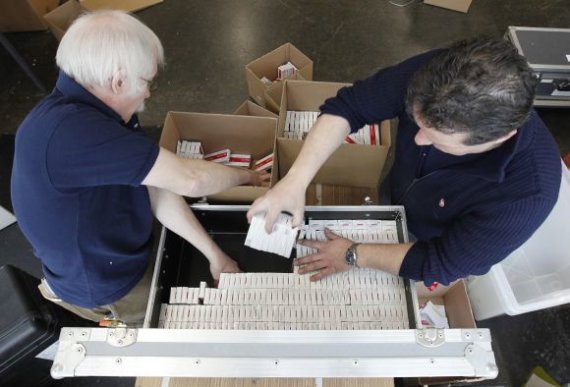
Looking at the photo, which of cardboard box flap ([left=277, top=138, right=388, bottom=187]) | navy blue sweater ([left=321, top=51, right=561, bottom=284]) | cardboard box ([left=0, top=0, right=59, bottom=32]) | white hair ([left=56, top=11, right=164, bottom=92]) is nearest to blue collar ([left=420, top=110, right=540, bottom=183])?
navy blue sweater ([left=321, top=51, right=561, bottom=284])

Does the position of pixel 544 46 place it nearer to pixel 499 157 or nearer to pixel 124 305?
pixel 499 157

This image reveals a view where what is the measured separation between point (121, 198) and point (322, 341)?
0.88 m

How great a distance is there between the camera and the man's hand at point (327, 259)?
1.22 meters

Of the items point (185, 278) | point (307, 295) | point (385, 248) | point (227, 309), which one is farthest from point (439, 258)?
point (185, 278)

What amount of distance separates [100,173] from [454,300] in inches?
69.2

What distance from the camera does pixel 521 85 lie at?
35.4 inches

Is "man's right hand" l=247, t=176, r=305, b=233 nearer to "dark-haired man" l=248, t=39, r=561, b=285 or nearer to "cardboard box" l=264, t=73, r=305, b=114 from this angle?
"dark-haired man" l=248, t=39, r=561, b=285

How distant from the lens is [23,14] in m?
3.32

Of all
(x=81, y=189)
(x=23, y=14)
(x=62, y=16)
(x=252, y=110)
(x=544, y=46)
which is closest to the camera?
(x=81, y=189)

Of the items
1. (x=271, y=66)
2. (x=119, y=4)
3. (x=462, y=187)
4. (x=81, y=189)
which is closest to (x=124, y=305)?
(x=81, y=189)

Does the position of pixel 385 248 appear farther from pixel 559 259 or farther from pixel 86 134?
pixel 559 259

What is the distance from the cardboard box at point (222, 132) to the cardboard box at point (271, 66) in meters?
0.46

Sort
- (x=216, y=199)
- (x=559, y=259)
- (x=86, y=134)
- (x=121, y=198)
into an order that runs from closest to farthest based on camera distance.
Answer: (x=86, y=134) → (x=121, y=198) → (x=559, y=259) → (x=216, y=199)

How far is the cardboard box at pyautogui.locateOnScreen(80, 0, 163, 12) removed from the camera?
3.40 meters
